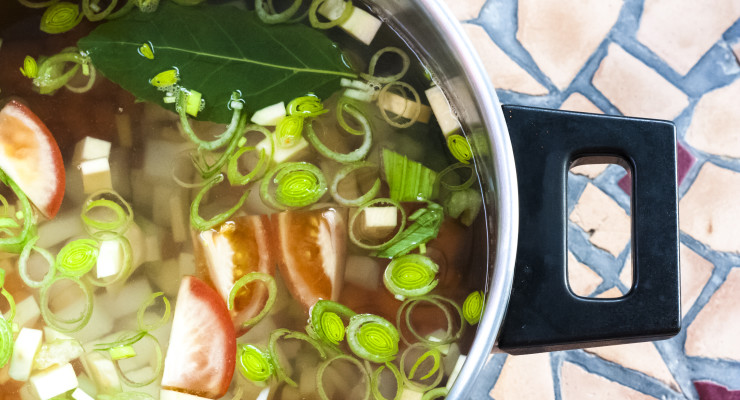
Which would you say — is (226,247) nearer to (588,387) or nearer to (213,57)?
(213,57)

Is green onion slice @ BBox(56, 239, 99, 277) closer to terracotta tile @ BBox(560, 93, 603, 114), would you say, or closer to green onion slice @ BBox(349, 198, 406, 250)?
green onion slice @ BBox(349, 198, 406, 250)

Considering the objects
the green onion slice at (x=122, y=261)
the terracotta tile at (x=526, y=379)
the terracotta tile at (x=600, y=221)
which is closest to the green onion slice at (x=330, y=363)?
the green onion slice at (x=122, y=261)

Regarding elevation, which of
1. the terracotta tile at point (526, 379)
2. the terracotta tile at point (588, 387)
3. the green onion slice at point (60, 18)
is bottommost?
the terracotta tile at point (526, 379)

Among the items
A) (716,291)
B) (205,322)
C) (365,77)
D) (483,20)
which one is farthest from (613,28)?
(205,322)

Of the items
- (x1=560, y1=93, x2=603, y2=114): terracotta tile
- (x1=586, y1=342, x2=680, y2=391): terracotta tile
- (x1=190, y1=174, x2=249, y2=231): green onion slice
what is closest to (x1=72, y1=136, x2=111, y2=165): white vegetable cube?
(x1=190, y1=174, x2=249, y2=231): green onion slice

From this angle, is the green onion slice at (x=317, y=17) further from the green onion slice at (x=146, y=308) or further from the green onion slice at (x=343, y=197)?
the green onion slice at (x=146, y=308)

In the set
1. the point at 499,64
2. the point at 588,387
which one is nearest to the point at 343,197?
the point at 499,64

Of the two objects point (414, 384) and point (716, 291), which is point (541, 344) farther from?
point (716, 291)
